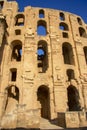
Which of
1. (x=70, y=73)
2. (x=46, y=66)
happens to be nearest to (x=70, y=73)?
(x=70, y=73)

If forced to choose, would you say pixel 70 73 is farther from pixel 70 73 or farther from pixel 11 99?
pixel 11 99

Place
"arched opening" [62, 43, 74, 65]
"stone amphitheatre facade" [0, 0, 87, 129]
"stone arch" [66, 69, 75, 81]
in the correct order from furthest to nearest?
1. "arched opening" [62, 43, 74, 65]
2. "stone arch" [66, 69, 75, 81]
3. "stone amphitheatre facade" [0, 0, 87, 129]

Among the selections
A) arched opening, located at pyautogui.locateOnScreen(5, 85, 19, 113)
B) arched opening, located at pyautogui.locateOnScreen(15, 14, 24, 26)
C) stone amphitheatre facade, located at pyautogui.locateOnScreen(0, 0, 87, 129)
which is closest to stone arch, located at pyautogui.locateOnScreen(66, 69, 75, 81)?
stone amphitheatre facade, located at pyautogui.locateOnScreen(0, 0, 87, 129)

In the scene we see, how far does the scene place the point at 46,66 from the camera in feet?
60.8

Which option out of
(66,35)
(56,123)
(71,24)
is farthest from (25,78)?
(71,24)

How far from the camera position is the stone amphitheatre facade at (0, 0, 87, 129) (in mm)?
15000

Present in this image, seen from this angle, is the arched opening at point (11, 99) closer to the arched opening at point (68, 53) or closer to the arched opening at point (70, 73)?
the arched opening at point (70, 73)

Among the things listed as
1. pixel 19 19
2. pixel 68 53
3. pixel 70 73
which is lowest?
pixel 70 73

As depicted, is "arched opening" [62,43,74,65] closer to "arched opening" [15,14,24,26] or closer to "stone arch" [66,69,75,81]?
"stone arch" [66,69,75,81]

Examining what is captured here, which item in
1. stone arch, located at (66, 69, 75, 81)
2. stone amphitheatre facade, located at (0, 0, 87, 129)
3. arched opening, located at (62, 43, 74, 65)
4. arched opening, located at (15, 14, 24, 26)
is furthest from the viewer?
arched opening, located at (15, 14, 24, 26)

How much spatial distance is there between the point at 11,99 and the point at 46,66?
5406 millimetres

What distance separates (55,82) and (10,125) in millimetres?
7612

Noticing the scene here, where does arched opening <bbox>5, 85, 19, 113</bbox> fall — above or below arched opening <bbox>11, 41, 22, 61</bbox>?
below

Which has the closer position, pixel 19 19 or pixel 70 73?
pixel 70 73
